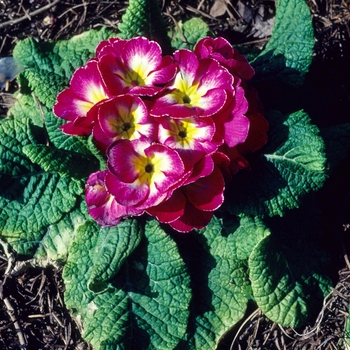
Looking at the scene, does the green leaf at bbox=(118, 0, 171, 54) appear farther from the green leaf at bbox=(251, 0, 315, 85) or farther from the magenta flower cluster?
the green leaf at bbox=(251, 0, 315, 85)

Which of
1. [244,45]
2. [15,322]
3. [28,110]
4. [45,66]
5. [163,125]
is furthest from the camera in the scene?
[244,45]

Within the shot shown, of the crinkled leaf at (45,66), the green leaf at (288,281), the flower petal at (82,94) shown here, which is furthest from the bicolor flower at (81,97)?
the green leaf at (288,281)

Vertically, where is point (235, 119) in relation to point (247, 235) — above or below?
above

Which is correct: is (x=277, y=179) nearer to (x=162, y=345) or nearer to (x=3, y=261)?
(x=162, y=345)

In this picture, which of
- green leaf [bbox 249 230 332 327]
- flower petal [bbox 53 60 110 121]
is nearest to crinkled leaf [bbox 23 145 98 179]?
flower petal [bbox 53 60 110 121]

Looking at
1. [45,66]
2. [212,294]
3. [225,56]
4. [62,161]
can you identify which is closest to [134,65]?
[225,56]

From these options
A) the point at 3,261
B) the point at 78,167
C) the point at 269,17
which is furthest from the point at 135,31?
the point at 3,261

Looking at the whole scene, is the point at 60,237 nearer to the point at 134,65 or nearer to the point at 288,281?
the point at 134,65
